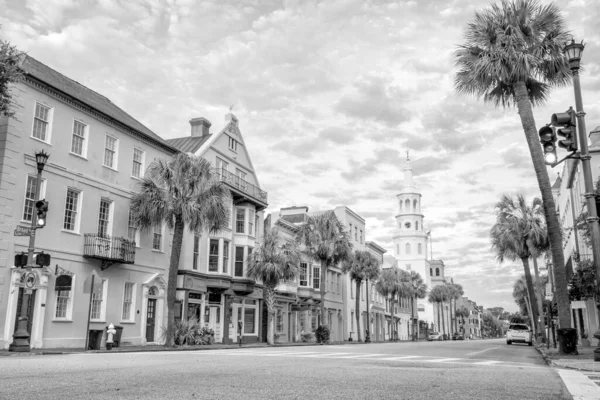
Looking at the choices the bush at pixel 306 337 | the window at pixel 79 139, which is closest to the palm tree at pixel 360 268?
the bush at pixel 306 337

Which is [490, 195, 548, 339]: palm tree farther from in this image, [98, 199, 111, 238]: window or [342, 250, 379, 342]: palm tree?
[98, 199, 111, 238]: window

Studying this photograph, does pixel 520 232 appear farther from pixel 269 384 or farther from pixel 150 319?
pixel 269 384

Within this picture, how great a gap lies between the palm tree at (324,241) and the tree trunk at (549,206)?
1058 inches

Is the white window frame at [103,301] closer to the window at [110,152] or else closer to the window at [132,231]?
the window at [132,231]

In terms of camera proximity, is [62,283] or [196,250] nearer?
[62,283]

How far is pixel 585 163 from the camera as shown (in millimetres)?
13391

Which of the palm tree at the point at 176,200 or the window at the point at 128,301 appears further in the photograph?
the window at the point at 128,301

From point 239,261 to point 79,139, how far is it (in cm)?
1609

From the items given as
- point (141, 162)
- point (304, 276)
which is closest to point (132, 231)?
point (141, 162)

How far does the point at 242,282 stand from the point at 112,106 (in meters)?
14.7

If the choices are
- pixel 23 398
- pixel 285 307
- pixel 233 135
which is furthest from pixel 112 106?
pixel 23 398

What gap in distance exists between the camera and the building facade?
22.8 m

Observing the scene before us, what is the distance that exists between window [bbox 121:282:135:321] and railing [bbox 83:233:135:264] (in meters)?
1.86

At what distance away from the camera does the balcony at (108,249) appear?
2666cm
